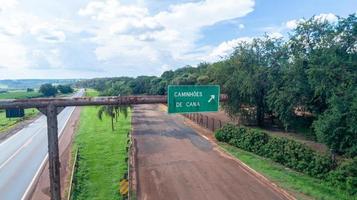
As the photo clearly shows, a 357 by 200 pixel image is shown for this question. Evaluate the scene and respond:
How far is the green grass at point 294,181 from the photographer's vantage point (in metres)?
18.8

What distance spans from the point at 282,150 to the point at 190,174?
271 inches

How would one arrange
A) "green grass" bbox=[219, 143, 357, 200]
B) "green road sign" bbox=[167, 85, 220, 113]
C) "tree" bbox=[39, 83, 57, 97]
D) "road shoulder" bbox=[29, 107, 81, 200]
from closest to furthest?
1. "green road sign" bbox=[167, 85, 220, 113]
2. "green grass" bbox=[219, 143, 357, 200]
3. "road shoulder" bbox=[29, 107, 81, 200]
4. "tree" bbox=[39, 83, 57, 97]

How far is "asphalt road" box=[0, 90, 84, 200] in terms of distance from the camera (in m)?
21.5

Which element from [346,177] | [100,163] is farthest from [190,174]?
[346,177]

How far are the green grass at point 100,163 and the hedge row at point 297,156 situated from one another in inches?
394

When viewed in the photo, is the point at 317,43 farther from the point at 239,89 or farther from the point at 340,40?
the point at 239,89

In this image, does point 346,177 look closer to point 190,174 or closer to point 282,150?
point 282,150

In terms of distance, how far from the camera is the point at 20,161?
29391 millimetres

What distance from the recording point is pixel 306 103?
1313 inches

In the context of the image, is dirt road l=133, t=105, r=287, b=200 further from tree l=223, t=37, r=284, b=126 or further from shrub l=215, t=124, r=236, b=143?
tree l=223, t=37, r=284, b=126

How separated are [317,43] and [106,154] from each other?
2132 centimetres

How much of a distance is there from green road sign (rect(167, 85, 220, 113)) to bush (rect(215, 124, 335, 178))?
409 inches

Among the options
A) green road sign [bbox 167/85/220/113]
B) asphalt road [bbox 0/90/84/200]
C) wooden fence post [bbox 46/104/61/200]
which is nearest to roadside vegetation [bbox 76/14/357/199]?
green road sign [bbox 167/85/220/113]

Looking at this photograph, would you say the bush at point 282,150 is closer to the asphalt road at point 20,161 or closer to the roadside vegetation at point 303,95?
the roadside vegetation at point 303,95
